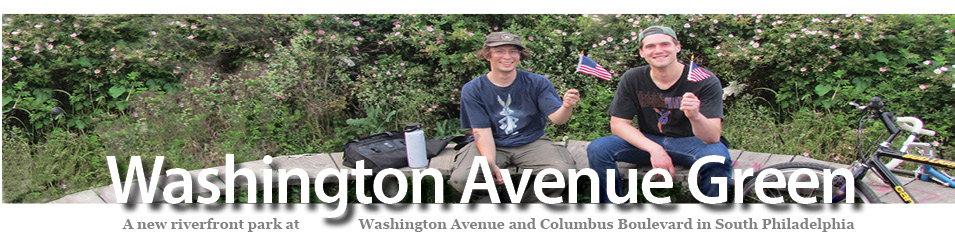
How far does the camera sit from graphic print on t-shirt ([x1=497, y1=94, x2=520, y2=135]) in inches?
147

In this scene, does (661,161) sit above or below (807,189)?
above

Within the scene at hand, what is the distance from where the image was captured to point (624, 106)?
11.9 ft

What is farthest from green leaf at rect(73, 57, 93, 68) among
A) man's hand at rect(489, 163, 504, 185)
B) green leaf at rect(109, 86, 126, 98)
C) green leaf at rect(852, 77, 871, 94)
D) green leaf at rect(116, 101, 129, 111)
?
green leaf at rect(852, 77, 871, 94)

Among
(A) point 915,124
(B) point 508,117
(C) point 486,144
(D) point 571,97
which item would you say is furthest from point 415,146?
(A) point 915,124

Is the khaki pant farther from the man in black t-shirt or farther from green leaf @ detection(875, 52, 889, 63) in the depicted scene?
green leaf @ detection(875, 52, 889, 63)

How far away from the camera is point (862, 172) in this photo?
3.36m

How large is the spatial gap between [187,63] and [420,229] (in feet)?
11.1

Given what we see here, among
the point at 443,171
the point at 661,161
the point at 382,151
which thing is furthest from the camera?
the point at 382,151

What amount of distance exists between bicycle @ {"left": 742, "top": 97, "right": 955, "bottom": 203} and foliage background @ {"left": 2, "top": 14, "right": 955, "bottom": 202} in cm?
143

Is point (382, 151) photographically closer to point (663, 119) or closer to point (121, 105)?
point (663, 119)

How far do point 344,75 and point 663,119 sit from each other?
9.70 feet

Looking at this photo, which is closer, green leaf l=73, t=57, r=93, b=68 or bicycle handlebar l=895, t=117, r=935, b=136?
A: bicycle handlebar l=895, t=117, r=935, b=136

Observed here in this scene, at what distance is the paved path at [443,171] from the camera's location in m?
3.39

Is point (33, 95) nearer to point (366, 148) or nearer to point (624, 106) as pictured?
point (366, 148)
